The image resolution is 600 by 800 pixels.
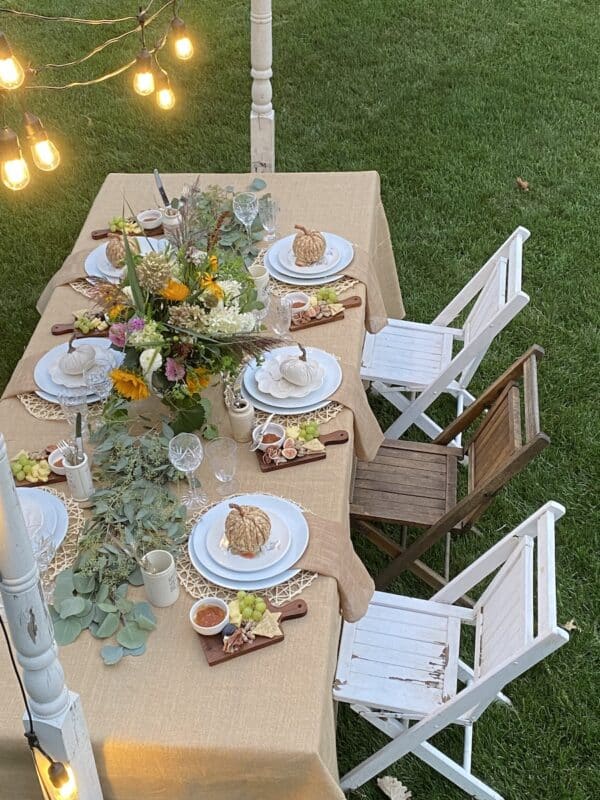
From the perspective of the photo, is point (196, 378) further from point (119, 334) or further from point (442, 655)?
point (442, 655)

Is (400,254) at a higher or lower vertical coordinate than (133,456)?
lower

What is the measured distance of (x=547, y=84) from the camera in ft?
19.9

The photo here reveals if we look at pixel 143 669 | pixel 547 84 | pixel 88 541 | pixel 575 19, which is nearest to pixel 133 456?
pixel 88 541

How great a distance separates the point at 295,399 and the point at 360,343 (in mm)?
387

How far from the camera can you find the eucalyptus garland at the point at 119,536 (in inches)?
75.6

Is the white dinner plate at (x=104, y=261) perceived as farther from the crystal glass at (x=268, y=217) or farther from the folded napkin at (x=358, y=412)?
the folded napkin at (x=358, y=412)

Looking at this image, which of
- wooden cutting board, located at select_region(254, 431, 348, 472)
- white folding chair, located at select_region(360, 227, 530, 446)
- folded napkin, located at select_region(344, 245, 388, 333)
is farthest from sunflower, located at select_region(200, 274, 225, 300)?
white folding chair, located at select_region(360, 227, 530, 446)

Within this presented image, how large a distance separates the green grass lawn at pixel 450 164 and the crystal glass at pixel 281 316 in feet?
3.43

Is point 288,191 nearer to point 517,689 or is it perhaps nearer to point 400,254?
point 400,254

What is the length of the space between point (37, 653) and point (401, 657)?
1.18 meters

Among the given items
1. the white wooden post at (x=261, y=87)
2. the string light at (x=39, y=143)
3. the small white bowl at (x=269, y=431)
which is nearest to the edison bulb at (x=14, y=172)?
the string light at (x=39, y=143)

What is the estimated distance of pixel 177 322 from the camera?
6.90 feet

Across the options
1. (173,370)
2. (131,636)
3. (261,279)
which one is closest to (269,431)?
(173,370)

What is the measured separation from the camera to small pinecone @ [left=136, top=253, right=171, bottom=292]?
2092mm
